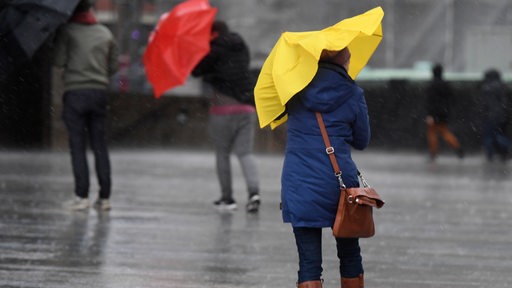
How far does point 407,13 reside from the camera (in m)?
30.7

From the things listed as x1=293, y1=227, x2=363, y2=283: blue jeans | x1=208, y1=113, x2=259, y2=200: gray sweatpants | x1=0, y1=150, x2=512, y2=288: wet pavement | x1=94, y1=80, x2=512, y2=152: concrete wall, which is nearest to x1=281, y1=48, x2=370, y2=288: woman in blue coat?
x1=293, y1=227, x2=363, y2=283: blue jeans

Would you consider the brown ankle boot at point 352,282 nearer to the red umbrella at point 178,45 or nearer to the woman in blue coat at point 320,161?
the woman in blue coat at point 320,161

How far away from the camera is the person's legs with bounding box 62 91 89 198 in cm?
1231

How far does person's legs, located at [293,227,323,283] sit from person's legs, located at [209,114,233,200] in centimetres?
582

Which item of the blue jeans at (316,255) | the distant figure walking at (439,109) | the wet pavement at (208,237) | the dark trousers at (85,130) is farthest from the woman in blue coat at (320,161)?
the distant figure walking at (439,109)

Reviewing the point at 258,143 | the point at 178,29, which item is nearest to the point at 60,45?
the point at 178,29

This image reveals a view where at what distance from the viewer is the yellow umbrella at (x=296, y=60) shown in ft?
22.7

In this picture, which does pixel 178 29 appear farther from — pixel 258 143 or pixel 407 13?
pixel 407 13

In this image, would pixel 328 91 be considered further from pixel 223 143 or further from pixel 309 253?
pixel 223 143

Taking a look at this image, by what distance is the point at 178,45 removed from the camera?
12758mm

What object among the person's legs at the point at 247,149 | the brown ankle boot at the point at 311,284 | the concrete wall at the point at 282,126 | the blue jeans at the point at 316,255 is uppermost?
the blue jeans at the point at 316,255

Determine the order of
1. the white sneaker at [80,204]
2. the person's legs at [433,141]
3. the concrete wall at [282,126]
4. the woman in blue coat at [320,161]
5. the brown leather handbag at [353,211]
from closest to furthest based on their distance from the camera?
the brown leather handbag at [353,211]
the woman in blue coat at [320,161]
the white sneaker at [80,204]
the person's legs at [433,141]
the concrete wall at [282,126]

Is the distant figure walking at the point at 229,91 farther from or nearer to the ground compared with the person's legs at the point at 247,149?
farther from the ground

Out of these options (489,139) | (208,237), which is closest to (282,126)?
(489,139)
